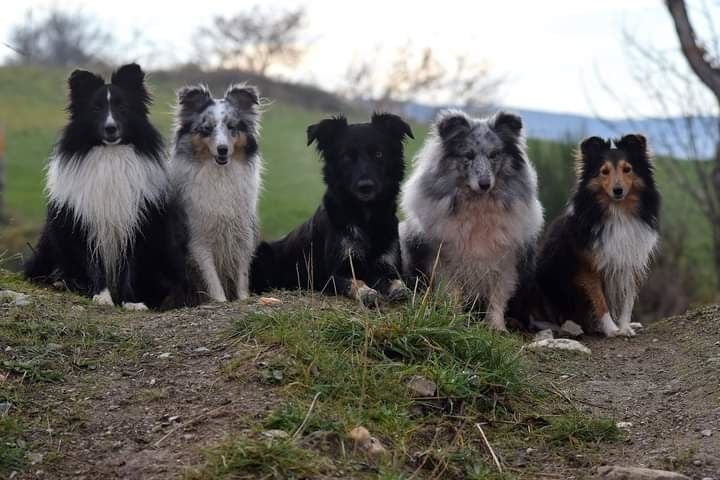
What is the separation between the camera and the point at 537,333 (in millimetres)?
8203

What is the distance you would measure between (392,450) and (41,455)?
64.7 inches

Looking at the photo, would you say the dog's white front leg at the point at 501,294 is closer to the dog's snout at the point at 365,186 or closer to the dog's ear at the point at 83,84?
the dog's snout at the point at 365,186

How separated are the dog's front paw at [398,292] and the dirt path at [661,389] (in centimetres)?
117

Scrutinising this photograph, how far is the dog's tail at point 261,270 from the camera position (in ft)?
28.1

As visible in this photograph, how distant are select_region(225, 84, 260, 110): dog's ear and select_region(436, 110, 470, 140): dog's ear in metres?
1.58

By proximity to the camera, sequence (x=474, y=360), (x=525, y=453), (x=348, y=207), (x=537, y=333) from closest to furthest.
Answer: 1. (x=525, y=453)
2. (x=474, y=360)
3. (x=348, y=207)
4. (x=537, y=333)

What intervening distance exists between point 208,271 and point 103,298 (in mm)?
855

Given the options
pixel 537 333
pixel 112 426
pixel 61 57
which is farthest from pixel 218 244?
pixel 61 57

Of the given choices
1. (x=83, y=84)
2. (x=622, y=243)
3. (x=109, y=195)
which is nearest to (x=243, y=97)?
(x=83, y=84)

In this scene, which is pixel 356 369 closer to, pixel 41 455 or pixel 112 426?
pixel 112 426

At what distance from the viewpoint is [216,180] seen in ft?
26.1

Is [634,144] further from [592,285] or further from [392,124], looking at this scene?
[392,124]

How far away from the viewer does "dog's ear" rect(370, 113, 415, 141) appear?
7832 millimetres

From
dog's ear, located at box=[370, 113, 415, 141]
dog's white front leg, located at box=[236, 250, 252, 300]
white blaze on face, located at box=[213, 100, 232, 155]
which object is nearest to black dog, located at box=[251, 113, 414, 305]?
dog's ear, located at box=[370, 113, 415, 141]
